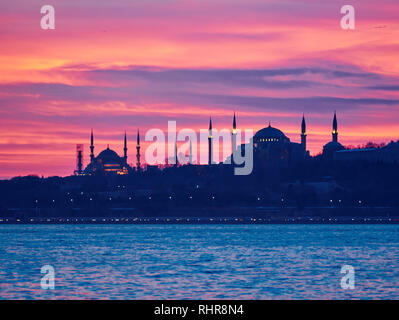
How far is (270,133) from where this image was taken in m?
164

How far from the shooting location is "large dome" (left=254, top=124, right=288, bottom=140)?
163875 mm

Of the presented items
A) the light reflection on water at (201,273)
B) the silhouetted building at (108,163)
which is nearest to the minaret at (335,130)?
the silhouetted building at (108,163)

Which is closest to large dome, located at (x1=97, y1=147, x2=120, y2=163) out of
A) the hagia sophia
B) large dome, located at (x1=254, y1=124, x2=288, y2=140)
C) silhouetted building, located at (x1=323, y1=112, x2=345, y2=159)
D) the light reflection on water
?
the hagia sophia

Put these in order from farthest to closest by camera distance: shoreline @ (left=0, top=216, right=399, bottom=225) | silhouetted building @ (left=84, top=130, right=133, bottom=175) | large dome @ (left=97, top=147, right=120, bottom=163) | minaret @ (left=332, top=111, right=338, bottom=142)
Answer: large dome @ (left=97, top=147, right=120, bottom=163)
silhouetted building @ (left=84, top=130, right=133, bottom=175)
minaret @ (left=332, top=111, right=338, bottom=142)
shoreline @ (left=0, top=216, right=399, bottom=225)

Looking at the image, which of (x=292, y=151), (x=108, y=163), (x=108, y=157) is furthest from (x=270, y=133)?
(x=108, y=157)

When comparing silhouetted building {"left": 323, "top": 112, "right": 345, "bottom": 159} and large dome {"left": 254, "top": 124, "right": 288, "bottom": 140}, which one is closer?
silhouetted building {"left": 323, "top": 112, "right": 345, "bottom": 159}

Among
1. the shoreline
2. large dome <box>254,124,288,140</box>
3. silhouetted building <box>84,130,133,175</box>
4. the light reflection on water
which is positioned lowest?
the shoreline

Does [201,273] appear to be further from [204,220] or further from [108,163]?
[108,163]

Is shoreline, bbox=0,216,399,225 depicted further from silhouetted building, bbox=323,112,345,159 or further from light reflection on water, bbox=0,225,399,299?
light reflection on water, bbox=0,225,399,299

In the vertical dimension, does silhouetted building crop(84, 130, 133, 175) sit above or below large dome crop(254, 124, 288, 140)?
below

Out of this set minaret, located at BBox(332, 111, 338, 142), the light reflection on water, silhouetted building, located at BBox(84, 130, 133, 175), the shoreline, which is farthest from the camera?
silhouetted building, located at BBox(84, 130, 133, 175)

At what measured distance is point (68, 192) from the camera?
503ft
